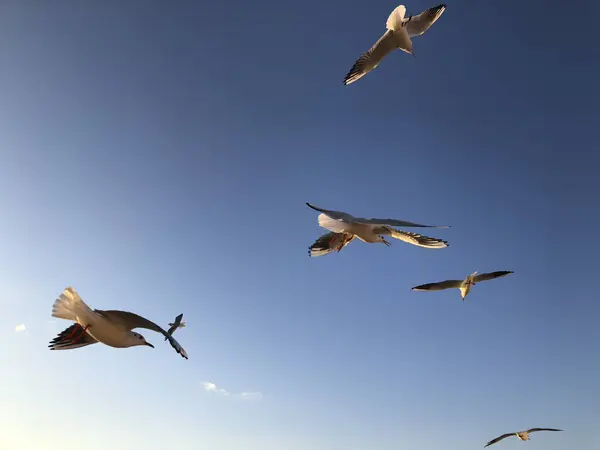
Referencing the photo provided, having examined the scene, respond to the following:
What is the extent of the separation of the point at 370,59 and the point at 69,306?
7170 mm

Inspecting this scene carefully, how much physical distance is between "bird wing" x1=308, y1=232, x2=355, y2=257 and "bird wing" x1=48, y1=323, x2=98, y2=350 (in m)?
3.32

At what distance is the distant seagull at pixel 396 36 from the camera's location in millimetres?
9102

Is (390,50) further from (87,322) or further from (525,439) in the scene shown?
(525,439)

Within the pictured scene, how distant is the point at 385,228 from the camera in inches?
259

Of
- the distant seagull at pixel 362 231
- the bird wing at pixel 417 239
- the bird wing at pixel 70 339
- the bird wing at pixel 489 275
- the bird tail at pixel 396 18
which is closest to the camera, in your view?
the bird wing at pixel 70 339

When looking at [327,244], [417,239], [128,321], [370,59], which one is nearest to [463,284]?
[417,239]

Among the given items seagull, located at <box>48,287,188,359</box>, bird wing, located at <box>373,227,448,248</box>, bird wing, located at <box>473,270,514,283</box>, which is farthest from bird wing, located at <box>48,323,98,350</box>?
bird wing, located at <box>473,270,514,283</box>

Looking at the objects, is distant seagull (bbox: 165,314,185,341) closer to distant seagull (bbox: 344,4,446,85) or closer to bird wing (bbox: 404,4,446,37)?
distant seagull (bbox: 344,4,446,85)

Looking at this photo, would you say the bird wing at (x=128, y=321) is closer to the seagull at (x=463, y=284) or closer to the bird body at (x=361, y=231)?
the bird body at (x=361, y=231)

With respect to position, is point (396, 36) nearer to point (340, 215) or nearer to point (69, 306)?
point (340, 215)

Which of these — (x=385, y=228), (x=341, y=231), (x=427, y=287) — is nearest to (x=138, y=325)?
(x=341, y=231)

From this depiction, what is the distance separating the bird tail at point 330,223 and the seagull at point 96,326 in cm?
246

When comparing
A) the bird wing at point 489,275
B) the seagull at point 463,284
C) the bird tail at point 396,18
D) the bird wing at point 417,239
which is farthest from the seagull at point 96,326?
the bird tail at point 396,18

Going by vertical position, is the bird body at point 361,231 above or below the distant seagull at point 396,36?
below
